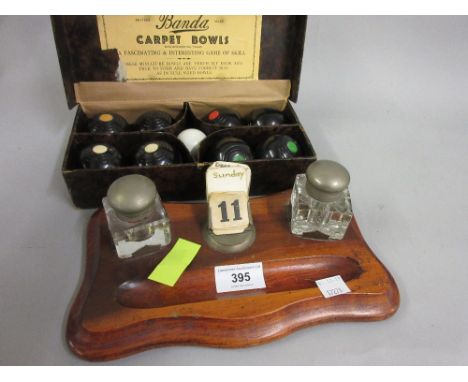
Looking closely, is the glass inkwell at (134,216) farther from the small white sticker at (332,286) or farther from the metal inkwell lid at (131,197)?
the small white sticker at (332,286)

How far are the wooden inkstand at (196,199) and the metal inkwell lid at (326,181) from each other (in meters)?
0.13

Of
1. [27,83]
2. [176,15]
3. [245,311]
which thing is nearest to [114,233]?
[245,311]

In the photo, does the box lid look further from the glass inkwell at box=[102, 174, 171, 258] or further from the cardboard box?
the glass inkwell at box=[102, 174, 171, 258]

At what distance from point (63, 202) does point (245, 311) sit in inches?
21.7

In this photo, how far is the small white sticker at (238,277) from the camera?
0.76 metres

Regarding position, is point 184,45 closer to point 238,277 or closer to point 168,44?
point 168,44

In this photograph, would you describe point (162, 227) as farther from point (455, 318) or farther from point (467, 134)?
point (467, 134)

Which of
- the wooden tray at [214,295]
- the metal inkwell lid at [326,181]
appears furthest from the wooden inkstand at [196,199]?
the metal inkwell lid at [326,181]

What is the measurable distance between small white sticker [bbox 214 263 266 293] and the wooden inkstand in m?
0.01

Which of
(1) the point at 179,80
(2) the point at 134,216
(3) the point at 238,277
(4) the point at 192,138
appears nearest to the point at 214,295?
(3) the point at 238,277

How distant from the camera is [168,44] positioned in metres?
0.99

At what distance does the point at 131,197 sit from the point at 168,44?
1.64 ft

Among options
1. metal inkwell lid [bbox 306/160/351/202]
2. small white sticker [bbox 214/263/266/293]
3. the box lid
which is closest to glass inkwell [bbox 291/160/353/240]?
metal inkwell lid [bbox 306/160/351/202]

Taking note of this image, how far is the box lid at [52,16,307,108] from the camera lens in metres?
0.94
